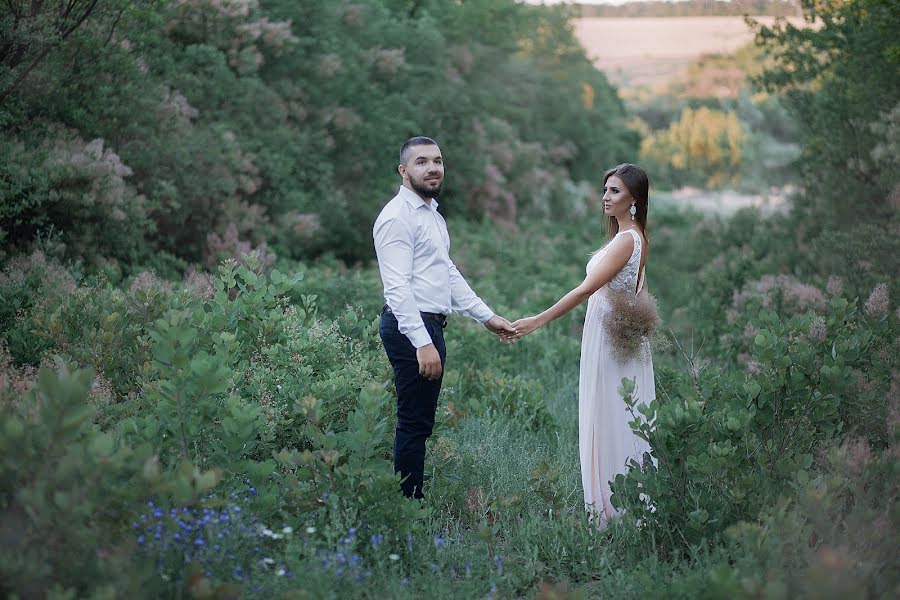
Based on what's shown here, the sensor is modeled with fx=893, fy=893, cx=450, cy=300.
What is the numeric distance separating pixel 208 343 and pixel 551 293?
8.32 meters

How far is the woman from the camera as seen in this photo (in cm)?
515

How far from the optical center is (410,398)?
4.79 m

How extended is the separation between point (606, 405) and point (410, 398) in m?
1.19

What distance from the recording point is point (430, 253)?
15.9 ft

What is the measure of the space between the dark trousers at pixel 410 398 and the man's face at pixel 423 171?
69 centimetres

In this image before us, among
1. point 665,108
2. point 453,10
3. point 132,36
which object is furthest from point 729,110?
point 132,36

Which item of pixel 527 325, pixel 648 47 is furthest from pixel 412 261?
pixel 648 47

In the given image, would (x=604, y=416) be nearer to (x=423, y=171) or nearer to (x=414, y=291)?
(x=414, y=291)

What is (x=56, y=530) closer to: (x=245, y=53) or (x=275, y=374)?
(x=275, y=374)

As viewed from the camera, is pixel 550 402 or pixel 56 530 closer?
pixel 56 530

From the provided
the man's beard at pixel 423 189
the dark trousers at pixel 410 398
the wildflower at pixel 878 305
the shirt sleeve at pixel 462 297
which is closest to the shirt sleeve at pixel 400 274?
the dark trousers at pixel 410 398

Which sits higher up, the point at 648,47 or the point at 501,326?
the point at 501,326

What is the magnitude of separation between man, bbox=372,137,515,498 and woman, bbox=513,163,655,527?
87cm

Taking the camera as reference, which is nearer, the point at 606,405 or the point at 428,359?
the point at 428,359
